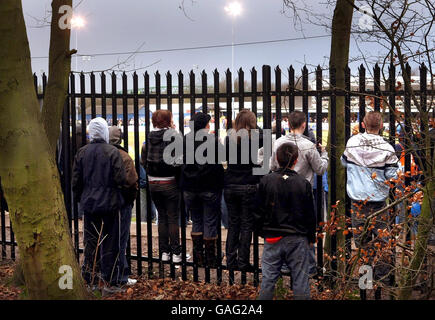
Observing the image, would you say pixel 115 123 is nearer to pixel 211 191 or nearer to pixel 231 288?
pixel 211 191

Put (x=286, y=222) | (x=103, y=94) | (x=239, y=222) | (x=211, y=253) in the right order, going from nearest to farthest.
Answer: (x=286, y=222) → (x=239, y=222) → (x=211, y=253) → (x=103, y=94)

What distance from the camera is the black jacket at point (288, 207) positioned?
522 centimetres

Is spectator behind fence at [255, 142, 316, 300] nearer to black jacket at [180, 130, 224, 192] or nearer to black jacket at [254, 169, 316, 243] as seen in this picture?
black jacket at [254, 169, 316, 243]

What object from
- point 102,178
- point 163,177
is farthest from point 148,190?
point 102,178

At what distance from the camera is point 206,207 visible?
6.92 m

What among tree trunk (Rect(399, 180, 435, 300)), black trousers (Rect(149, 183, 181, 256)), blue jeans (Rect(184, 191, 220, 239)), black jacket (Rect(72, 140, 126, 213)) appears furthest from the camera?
black trousers (Rect(149, 183, 181, 256))

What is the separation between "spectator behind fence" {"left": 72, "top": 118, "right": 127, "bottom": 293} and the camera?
6500 mm

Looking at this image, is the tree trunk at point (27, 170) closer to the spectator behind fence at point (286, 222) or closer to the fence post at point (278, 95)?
the spectator behind fence at point (286, 222)

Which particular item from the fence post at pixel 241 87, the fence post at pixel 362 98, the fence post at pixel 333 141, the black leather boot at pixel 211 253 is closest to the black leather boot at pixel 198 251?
the black leather boot at pixel 211 253

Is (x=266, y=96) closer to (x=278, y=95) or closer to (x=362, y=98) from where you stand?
(x=278, y=95)

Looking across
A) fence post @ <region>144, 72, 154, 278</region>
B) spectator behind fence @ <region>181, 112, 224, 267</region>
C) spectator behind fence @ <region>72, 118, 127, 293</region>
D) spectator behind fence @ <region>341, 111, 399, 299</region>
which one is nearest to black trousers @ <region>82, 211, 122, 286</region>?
spectator behind fence @ <region>72, 118, 127, 293</region>

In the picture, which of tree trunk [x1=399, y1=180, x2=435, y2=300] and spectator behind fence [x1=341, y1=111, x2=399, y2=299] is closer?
tree trunk [x1=399, y1=180, x2=435, y2=300]

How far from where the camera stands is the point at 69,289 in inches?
211

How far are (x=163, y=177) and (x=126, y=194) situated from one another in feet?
2.01
